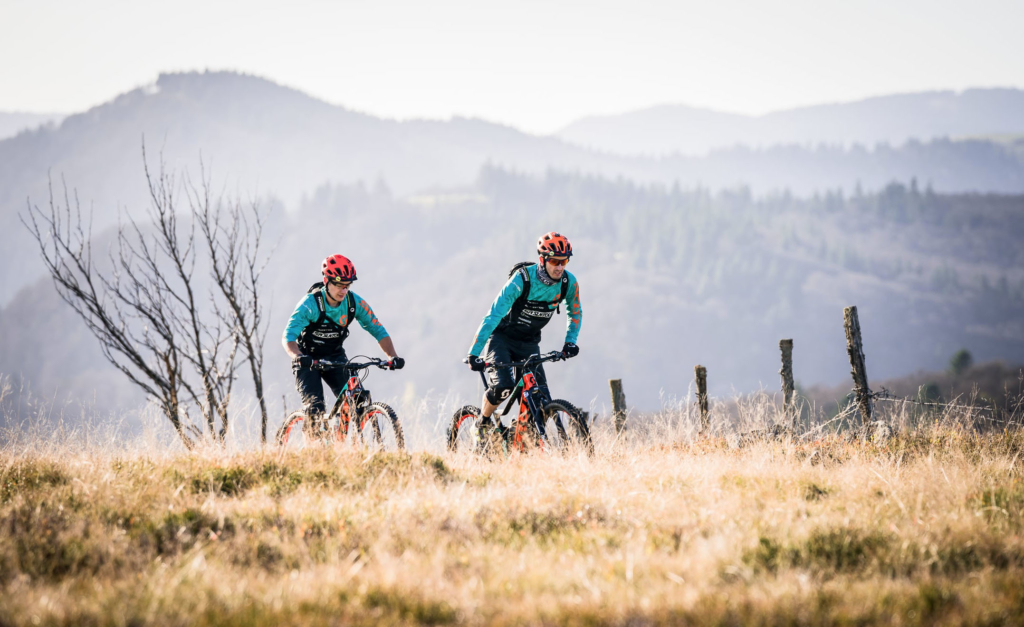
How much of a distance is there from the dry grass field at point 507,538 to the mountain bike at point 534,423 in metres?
0.29

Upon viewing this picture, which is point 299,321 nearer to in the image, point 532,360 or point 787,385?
point 532,360

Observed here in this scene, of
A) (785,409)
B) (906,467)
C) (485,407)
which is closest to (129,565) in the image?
(485,407)

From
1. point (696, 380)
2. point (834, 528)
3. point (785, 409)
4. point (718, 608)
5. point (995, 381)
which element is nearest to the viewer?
point (718, 608)

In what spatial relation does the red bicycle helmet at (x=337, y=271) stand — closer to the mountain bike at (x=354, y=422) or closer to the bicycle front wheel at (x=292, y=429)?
the mountain bike at (x=354, y=422)

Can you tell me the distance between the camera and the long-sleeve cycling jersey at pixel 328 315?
789 centimetres

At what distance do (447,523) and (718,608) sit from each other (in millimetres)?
2178

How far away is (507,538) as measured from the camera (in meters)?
4.73

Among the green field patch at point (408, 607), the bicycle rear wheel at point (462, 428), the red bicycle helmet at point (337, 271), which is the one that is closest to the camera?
the green field patch at point (408, 607)

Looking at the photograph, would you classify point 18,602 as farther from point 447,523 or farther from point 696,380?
point 696,380

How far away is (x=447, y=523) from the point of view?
4.96m

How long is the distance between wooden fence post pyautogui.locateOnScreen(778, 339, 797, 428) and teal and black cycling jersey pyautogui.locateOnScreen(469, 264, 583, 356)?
295 centimetres

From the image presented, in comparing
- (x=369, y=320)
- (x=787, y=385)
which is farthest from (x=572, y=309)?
(x=787, y=385)

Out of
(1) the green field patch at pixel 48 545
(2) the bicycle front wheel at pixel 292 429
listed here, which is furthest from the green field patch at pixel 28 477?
(2) the bicycle front wheel at pixel 292 429

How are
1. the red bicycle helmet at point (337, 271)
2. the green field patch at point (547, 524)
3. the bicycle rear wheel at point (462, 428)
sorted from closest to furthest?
the green field patch at point (547, 524) < the red bicycle helmet at point (337, 271) < the bicycle rear wheel at point (462, 428)
